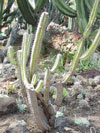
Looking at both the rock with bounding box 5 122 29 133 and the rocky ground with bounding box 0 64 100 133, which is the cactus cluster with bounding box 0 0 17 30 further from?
A: the rock with bounding box 5 122 29 133

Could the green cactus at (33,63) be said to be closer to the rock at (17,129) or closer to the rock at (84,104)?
the rock at (17,129)

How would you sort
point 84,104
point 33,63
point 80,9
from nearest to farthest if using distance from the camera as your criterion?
point 33,63 < point 84,104 < point 80,9

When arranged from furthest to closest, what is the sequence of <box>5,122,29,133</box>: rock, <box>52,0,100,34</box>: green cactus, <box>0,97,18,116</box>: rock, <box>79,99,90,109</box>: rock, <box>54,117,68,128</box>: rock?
1. <box>52,0,100,34</box>: green cactus
2. <box>79,99,90,109</box>: rock
3. <box>0,97,18,116</box>: rock
4. <box>54,117,68,128</box>: rock
5. <box>5,122,29,133</box>: rock

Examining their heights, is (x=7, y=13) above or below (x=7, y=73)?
above

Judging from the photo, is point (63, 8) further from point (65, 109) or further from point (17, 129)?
point (17, 129)

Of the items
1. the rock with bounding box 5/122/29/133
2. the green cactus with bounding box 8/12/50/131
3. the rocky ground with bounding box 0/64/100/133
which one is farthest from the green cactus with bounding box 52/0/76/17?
the rock with bounding box 5/122/29/133

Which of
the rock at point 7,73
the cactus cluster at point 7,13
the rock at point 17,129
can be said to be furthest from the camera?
the cactus cluster at point 7,13

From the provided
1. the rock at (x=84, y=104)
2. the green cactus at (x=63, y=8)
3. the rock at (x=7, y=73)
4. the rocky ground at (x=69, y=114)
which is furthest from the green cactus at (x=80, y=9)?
the rock at (x=84, y=104)

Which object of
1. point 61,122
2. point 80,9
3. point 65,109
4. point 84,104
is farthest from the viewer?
point 80,9

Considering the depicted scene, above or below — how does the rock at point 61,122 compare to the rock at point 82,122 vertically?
above

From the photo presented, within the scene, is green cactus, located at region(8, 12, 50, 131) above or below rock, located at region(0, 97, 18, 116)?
above

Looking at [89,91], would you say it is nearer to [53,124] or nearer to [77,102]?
[77,102]

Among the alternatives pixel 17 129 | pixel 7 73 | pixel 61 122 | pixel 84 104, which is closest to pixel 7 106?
pixel 17 129

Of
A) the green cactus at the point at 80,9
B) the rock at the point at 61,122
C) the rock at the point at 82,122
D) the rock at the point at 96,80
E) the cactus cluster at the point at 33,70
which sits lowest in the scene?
the rock at the point at 82,122
